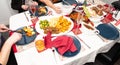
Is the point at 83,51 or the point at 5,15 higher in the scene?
the point at 83,51

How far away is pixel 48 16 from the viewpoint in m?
1.38

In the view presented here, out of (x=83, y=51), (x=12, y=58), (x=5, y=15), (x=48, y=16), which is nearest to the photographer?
(x=83, y=51)

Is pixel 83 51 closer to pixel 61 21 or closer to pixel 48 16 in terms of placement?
pixel 61 21

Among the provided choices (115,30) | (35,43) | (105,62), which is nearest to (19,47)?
(35,43)

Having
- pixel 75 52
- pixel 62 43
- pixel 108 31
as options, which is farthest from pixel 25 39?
pixel 108 31

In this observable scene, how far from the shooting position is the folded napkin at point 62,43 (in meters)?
1.04

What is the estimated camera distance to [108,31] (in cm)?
125

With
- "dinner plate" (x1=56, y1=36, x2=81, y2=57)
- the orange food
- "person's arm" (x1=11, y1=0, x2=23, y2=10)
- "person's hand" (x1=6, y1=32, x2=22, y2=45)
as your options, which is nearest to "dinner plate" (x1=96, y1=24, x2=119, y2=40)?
"dinner plate" (x1=56, y1=36, x2=81, y2=57)

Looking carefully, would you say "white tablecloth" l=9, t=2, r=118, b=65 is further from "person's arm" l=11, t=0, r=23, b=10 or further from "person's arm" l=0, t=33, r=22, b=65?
"person's arm" l=11, t=0, r=23, b=10

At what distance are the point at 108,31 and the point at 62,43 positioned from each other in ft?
1.54

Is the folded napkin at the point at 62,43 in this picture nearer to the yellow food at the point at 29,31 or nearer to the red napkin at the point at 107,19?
the yellow food at the point at 29,31

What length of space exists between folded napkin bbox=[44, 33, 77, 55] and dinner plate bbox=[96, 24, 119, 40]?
330 millimetres

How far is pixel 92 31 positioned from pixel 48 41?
0.42 metres

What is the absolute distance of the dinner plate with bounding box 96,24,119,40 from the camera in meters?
1.20
